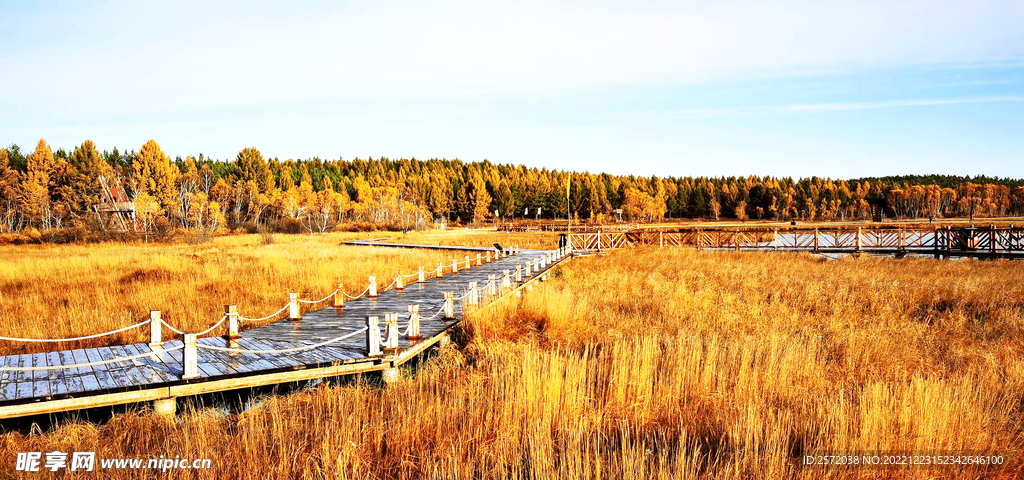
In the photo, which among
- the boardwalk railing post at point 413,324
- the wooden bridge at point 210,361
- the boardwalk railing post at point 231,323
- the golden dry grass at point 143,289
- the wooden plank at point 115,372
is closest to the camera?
the wooden bridge at point 210,361

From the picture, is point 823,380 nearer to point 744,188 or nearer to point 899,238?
point 899,238

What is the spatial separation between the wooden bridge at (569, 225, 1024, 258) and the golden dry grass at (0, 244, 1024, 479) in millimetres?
21391

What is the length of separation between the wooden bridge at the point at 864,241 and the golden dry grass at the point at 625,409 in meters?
21.4

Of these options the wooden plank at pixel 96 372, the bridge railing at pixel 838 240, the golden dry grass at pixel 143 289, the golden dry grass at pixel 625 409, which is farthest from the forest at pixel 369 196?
the wooden plank at pixel 96 372

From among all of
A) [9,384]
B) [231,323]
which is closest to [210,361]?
[231,323]

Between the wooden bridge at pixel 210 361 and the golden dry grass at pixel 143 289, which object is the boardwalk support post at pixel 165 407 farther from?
the golden dry grass at pixel 143 289

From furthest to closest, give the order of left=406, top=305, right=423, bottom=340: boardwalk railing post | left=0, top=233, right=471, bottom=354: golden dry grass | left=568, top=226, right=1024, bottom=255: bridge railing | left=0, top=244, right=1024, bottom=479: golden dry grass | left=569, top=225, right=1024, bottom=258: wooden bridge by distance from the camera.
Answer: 1. left=568, top=226, right=1024, bottom=255: bridge railing
2. left=569, top=225, right=1024, bottom=258: wooden bridge
3. left=0, top=233, right=471, bottom=354: golden dry grass
4. left=406, top=305, right=423, bottom=340: boardwalk railing post
5. left=0, top=244, right=1024, bottom=479: golden dry grass

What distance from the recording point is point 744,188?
146625 mm

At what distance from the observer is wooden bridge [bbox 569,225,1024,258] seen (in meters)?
29.0

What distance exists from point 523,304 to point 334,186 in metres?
105

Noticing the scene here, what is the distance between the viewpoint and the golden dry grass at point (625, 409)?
16.6 ft

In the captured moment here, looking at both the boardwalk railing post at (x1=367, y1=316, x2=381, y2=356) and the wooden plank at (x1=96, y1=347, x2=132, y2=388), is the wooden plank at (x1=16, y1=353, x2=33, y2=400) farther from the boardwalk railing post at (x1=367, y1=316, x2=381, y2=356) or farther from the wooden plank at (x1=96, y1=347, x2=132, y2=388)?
the boardwalk railing post at (x1=367, y1=316, x2=381, y2=356)

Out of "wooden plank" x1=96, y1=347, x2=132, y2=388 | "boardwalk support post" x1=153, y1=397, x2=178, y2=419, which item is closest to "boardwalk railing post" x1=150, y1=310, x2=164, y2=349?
"wooden plank" x1=96, y1=347, x2=132, y2=388

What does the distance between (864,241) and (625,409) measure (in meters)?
36.0
